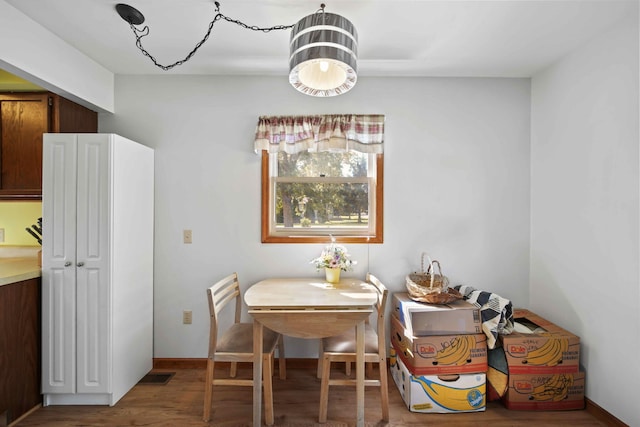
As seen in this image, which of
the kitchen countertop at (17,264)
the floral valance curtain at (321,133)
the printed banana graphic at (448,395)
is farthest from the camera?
the floral valance curtain at (321,133)

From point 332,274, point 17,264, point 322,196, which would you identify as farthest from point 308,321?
point 17,264

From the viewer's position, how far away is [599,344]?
203 centimetres

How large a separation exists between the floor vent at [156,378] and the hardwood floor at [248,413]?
3.0 inches

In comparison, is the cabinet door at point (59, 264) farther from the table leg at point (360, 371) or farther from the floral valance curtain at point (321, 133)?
the table leg at point (360, 371)

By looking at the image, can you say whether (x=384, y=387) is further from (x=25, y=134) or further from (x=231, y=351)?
A: (x=25, y=134)

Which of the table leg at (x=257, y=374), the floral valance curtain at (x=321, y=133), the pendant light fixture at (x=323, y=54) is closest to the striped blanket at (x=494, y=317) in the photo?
the floral valance curtain at (x=321, y=133)

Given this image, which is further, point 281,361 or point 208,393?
point 281,361

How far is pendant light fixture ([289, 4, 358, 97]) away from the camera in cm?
141

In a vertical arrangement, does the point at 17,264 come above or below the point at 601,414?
above

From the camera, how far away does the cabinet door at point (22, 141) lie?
7.43 feet

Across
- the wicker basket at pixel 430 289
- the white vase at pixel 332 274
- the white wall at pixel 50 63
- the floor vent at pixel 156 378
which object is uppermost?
the white wall at pixel 50 63

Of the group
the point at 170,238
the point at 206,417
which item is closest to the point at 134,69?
the point at 170,238

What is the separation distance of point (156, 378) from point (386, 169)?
2.40 metres

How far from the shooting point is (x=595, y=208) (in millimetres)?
2055
